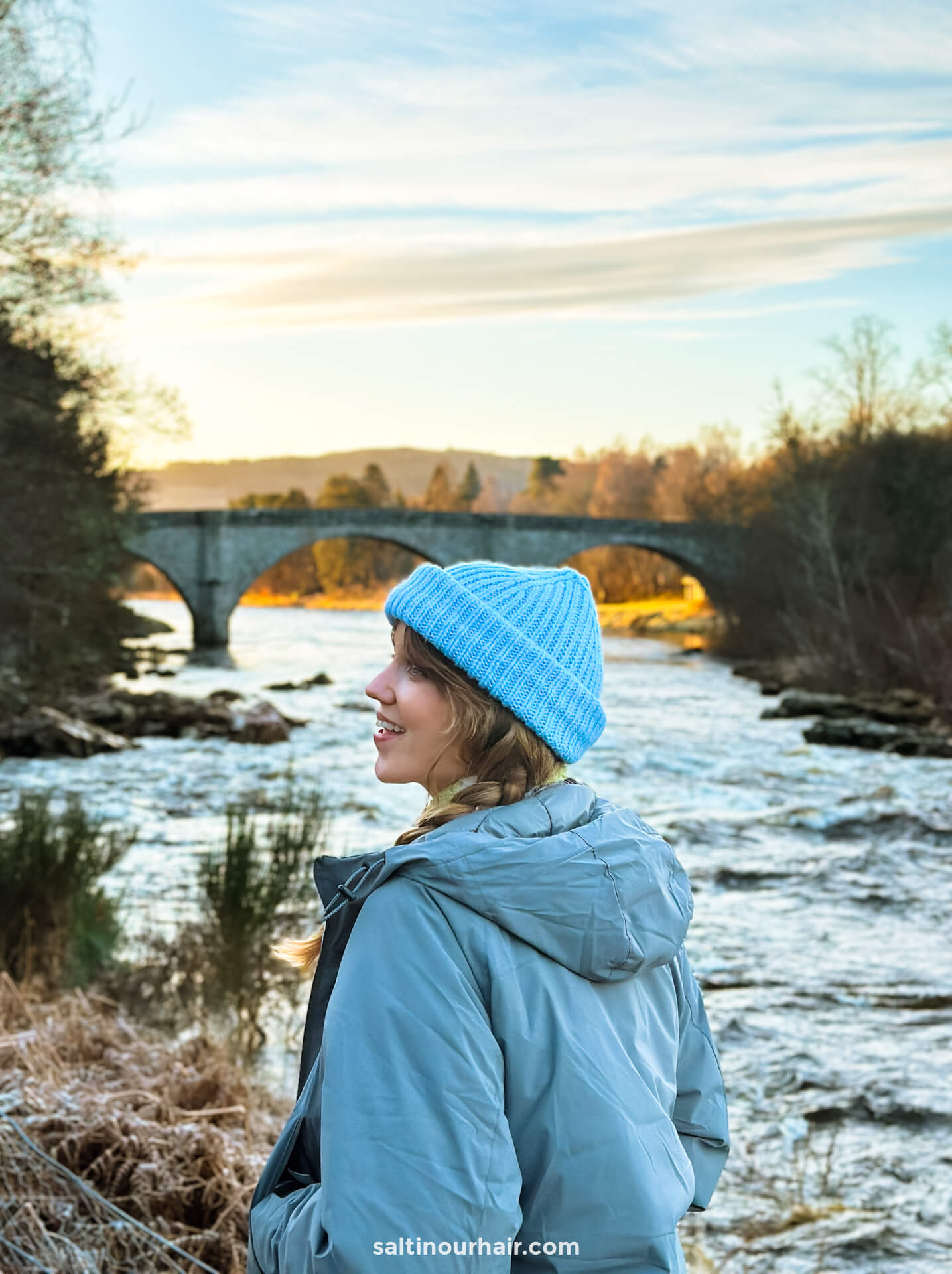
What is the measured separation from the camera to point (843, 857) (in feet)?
32.1

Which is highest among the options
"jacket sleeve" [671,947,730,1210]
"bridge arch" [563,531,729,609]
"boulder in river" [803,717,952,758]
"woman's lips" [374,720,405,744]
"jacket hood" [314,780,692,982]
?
"bridge arch" [563,531,729,609]

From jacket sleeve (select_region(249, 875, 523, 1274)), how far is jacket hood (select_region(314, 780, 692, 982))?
0.13ft

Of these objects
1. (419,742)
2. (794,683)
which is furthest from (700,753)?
(419,742)

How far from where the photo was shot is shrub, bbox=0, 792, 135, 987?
5.40 meters

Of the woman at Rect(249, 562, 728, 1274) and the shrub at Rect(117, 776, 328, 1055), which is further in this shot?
the shrub at Rect(117, 776, 328, 1055)

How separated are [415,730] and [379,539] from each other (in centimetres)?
4031

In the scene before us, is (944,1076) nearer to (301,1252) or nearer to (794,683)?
(301,1252)

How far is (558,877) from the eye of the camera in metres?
1.22

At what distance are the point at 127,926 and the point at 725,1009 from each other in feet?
9.90

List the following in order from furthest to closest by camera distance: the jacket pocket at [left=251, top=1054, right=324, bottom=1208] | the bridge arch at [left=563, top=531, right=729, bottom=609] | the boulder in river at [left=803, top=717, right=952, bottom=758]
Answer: the bridge arch at [left=563, top=531, right=729, bottom=609]
the boulder in river at [left=803, top=717, right=952, bottom=758]
the jacket pocket at [left=251, top=1054, right=324, bottom=1208]

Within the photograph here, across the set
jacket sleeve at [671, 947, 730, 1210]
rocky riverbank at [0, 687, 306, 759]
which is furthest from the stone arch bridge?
jacket sleeve at [671, 947, 730, 1210]

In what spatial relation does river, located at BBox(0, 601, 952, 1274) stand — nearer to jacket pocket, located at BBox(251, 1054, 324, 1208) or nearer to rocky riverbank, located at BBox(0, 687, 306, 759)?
rocky riverbank, located at BBox(0, 687, 306, 759)

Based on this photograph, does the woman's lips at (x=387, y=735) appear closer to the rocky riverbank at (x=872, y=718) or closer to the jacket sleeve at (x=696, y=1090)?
the jacket sleeve at (x=696, y=1090)

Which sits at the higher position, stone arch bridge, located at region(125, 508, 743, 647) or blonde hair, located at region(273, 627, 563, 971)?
stone arch bridge, located at region(125, 508, 743, 647)
